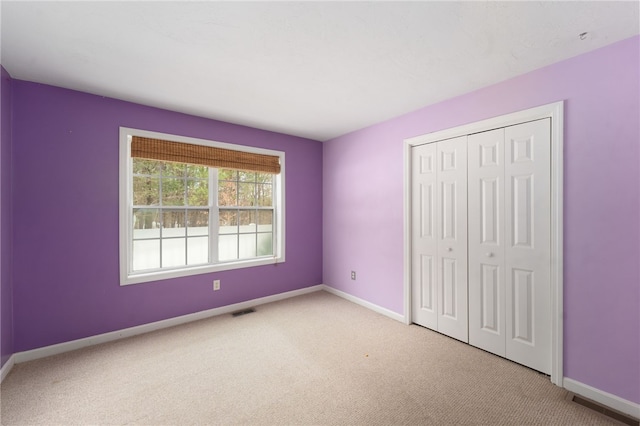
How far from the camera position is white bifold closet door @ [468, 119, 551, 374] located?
218 cm

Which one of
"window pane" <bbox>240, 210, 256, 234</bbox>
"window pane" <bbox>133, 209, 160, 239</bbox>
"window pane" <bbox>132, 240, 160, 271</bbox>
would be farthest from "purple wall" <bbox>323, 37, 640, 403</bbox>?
"window pane" <bbox>132, 240, 160, 271</bbox>

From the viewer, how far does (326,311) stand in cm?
354

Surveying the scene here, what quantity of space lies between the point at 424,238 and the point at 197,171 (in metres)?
2.92

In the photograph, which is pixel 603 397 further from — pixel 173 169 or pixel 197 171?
pixel 173 169

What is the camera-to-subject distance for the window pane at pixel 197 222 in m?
3.34

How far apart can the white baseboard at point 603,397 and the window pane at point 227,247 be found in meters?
3.57

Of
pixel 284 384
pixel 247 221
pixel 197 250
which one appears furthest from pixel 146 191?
pixel 284 384

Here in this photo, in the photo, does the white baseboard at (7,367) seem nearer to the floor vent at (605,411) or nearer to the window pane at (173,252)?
the window pane at (173,252)

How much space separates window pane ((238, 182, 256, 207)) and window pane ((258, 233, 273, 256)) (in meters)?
0.52

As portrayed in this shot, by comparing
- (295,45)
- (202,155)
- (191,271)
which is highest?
(295,45)

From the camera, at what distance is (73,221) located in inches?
102

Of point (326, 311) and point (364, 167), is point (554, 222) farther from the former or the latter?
point (326, 311)

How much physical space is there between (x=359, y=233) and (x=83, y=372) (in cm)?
319

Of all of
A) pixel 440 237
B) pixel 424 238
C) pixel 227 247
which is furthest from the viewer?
pixel 227 247
